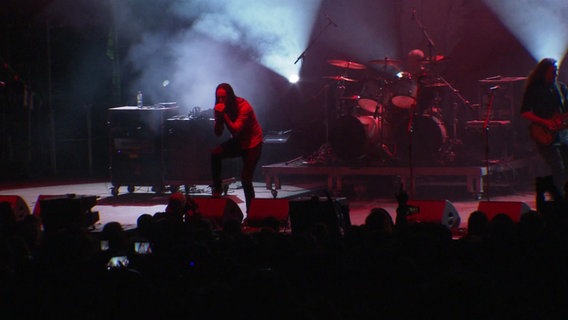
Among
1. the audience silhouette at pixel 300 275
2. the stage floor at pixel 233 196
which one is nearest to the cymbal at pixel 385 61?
the stage floor at pixel 233 196

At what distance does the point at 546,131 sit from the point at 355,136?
378cm

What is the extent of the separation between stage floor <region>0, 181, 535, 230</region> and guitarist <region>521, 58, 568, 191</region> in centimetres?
124

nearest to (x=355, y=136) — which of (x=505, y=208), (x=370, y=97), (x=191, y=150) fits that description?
(x=370, y=97)

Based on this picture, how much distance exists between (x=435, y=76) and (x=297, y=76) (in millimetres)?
2651

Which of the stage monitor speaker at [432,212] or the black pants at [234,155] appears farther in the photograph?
the black pants at [234,155]

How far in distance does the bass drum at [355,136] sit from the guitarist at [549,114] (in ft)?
11.2

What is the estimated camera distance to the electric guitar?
31.6 ft

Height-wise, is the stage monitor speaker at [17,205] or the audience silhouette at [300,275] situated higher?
the stage monitor speaker at [17,205]

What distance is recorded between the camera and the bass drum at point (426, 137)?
41.3 ft

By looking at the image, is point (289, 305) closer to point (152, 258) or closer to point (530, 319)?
point (530, 319)

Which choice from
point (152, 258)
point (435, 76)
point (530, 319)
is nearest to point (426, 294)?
point (530, 319)

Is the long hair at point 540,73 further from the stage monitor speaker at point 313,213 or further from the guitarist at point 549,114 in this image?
the stage monitor speaker at point 313,213

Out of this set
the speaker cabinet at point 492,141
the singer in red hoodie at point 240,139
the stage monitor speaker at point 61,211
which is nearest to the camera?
the stage monitor speaker at point 61,211

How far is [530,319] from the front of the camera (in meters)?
3.50
